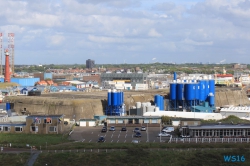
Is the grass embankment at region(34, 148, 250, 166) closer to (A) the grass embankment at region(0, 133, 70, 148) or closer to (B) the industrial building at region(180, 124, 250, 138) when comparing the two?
(A) the grass embankment at region(0, 133, 70, 148)

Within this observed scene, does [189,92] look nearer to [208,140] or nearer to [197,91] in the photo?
[197,91]

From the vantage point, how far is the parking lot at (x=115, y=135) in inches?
902

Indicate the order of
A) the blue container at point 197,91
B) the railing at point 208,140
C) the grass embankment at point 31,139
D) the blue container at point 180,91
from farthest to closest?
the blue container at point 197,91
the blue container at point 180,91
the grass embankment at point 31,139
the railing at point 208,140

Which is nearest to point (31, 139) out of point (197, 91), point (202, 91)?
point (197, 91)

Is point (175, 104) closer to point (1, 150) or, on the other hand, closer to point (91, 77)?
point (1, 150)

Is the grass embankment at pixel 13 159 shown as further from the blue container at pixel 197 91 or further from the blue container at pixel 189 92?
the blue container at pixel 197 91

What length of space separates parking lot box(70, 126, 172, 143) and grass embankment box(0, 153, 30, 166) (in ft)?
15.5

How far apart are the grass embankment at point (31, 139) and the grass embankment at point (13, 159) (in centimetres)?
214

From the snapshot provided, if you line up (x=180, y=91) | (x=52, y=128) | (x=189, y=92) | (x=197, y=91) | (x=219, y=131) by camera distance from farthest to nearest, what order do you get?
(x=197, y=91), (x=180, y=91), (x=189, y=92), (x=52, y=128), (x=219, y=131)

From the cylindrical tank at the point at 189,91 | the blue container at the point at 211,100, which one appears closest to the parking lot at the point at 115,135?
the cylindrical tank at the point at 189,91

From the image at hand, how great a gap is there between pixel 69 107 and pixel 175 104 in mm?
10849

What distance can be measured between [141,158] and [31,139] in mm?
7197

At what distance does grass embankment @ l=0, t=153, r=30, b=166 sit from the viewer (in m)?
17.8

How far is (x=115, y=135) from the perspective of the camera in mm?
24844
